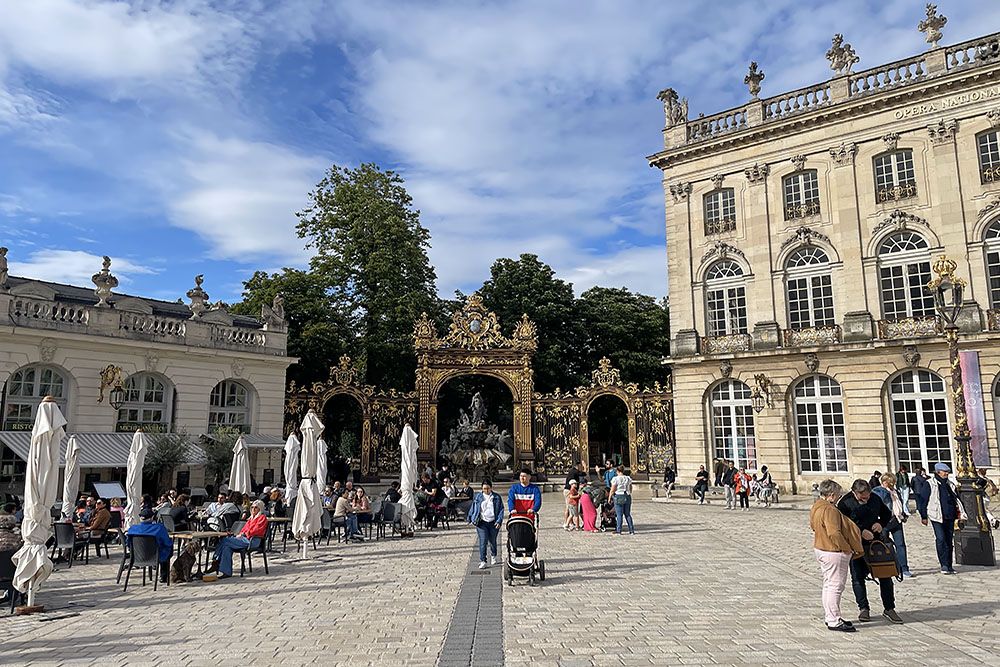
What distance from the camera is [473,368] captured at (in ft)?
97.7

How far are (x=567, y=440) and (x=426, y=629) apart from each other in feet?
72.8

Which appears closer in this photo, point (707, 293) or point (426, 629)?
point (426, 629)

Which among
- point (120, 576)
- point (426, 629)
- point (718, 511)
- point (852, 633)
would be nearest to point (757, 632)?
point (852, 633)

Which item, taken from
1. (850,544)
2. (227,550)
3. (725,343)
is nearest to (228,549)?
(227,550)

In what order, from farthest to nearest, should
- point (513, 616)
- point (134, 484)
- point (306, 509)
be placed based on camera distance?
point (134, 484) → point (306, 509) → point (513, 616)

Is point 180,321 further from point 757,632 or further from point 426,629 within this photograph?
point 757,632

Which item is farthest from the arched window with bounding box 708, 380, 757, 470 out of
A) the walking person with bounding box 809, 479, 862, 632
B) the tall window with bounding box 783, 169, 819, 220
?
the walking person with bounding box 809, 479, 862, 632

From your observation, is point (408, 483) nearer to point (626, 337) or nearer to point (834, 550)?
point (834, 550)

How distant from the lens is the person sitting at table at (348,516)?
14688 millimetres

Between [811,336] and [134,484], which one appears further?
[811,336]

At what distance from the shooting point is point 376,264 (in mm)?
33469

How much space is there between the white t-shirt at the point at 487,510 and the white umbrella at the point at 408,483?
5.24 metres

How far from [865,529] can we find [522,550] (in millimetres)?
4468

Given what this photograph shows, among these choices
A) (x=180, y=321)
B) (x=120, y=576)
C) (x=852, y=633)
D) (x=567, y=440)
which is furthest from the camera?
(x=567, y=440)
